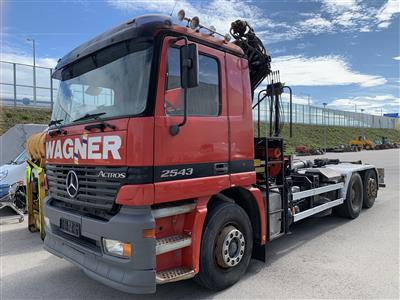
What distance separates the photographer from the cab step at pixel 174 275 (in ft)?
10.8

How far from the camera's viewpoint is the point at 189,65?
333 centimetres

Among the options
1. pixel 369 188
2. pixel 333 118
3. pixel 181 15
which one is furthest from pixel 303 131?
pixel 181 15

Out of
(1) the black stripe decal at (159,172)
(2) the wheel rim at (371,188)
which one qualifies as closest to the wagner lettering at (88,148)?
(1) the black stripe decal at (159,172)

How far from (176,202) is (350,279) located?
243 cm

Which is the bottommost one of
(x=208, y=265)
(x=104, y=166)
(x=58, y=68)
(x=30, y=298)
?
(x=30, y=298)

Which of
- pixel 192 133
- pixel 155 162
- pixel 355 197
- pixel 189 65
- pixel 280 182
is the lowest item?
pixel 355 197

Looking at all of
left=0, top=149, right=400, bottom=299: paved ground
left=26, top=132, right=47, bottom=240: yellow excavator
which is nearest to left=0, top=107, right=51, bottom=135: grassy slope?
left=26, top=132, right=47, bottom=240: yellow excavator

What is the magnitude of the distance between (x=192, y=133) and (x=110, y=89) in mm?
985

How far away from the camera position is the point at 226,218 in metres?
3.95

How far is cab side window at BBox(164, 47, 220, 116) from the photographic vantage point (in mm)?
3447

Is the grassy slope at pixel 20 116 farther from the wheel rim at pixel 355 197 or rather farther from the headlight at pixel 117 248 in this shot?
the headlight at pixel 117 248

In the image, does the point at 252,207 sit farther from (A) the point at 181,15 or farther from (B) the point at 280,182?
(A) the point at 181,15

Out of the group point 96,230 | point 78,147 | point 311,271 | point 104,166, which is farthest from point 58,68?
point 311,271

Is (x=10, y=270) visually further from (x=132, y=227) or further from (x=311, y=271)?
(x=311, y=271)
